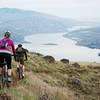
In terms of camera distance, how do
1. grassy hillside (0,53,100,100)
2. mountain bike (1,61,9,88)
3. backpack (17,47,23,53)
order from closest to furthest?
1. grassy hillside (0,53,100,100)
2. mountain bike (1,61,9,88)
3. backpack (17,47,23,53)

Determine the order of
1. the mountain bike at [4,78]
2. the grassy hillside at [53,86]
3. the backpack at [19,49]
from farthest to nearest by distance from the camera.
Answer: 1. the backpack at [19,49]
2. the mountain bike at [4,78]
3. the grassy hillside at [53,86]

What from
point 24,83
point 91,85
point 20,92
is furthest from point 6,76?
point 91,85

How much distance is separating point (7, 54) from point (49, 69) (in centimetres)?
1256

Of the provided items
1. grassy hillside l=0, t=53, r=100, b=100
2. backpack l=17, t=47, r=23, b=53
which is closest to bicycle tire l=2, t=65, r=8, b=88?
grassy hillside l=0, t=53, r=100, b=100

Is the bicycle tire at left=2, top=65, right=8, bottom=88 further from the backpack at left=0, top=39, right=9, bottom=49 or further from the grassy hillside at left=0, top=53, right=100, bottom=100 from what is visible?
the backpack at left=0, top=39, right=9, bottom=49

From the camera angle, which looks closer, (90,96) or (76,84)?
(90,96)

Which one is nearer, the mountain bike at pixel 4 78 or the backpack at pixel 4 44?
the backpack at pixel 4 44

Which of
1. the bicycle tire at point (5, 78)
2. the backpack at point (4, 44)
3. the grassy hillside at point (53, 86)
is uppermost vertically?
the backpack at point (4, 44)

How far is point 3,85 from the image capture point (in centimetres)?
804

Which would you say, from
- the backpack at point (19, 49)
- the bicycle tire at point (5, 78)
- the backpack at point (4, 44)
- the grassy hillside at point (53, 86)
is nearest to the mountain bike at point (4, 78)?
the bicycle tire at point (5, 78)

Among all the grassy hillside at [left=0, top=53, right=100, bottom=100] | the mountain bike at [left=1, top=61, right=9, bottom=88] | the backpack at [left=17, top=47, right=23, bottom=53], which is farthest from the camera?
the backpack at [left=17, top=47, right=23, bottom=53]

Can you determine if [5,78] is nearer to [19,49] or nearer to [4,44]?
[4,44]

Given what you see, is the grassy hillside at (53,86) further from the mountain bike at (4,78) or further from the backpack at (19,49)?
the backpack at (19,49)

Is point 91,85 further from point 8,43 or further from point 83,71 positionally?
point 8,43
